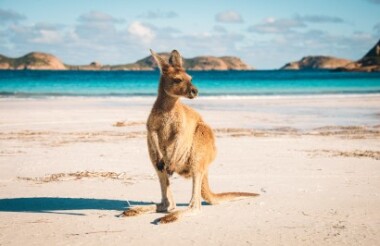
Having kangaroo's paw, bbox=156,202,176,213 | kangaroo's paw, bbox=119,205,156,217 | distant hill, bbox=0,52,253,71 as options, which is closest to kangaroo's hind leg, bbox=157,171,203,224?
kangaroo's paw, bbox=156,202,176,213

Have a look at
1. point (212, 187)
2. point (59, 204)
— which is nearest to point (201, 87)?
point (212, 187)

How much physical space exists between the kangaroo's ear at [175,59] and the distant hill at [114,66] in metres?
127

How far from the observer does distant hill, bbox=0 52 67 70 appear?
462 feet

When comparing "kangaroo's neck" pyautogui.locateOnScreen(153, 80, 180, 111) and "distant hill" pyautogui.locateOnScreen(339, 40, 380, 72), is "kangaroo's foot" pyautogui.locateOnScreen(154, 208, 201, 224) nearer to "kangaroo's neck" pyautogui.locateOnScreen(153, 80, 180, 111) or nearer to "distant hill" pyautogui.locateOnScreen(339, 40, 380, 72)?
"kangaroo's neck" pyautogui.locateOnScreen(153, 80, 180, 111)

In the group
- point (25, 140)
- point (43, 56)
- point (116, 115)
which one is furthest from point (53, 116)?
point (43, 56)

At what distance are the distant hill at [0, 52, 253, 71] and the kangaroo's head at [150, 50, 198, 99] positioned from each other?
127177 mm

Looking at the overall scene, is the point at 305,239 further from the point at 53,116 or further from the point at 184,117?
the point at 53,116

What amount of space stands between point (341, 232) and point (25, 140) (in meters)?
7.24

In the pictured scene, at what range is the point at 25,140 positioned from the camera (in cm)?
971

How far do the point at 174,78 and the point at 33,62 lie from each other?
489 feet

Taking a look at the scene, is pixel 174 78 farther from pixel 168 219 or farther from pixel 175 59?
pixel 168 219

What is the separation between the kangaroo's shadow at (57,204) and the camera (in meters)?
4.77

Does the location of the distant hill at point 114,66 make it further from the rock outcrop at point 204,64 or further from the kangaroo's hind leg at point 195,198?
the kangaroo's hind leg at point 195,198

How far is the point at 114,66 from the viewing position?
16362 cm
